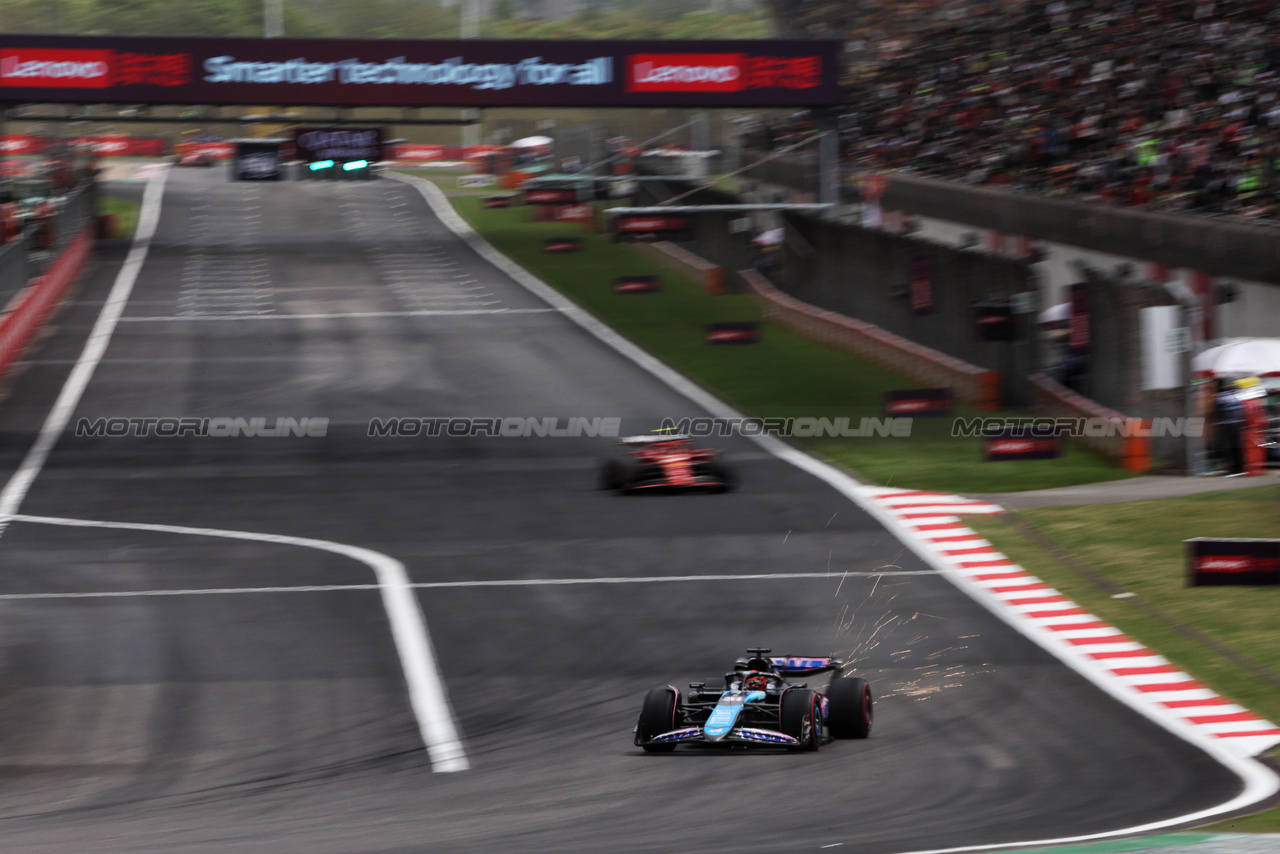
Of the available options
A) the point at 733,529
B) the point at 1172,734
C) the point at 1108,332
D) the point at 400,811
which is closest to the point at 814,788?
the point at 400,811

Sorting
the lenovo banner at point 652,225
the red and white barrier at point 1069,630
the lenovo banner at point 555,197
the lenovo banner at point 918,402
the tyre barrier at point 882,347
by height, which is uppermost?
the lenovo banner at point 555,197

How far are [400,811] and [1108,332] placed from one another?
16.1m

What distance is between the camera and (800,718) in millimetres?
10898

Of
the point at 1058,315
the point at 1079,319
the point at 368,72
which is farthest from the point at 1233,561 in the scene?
the point at 368,72

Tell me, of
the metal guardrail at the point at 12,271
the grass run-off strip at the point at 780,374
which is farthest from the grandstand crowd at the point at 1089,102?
the metal guardrail at the point at 12,271

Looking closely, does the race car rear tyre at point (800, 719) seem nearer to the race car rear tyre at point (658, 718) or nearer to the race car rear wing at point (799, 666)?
the race car rear wing at point (799, 666)

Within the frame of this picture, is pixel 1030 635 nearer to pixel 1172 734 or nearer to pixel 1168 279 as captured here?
pixel 1172 734

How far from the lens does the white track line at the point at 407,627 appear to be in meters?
11.7

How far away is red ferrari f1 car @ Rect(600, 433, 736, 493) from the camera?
20.7 m

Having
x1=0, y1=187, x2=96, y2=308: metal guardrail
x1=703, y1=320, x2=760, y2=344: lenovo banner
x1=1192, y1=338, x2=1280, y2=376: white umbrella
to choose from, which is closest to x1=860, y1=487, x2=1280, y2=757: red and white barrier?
x1=1192, y1=338, x2=1280, y2=376: white umbrella

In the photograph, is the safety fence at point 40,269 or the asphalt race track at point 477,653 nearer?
the asphalt race track at point 477,653

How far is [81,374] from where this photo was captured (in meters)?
30.1

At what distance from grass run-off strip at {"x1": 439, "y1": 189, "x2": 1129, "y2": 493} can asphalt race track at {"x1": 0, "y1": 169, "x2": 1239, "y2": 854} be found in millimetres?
1491

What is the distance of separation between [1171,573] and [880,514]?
3.89 m
